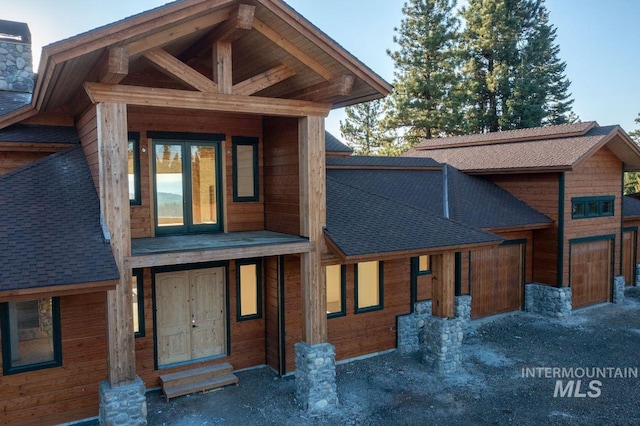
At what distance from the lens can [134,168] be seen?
28.5 feet

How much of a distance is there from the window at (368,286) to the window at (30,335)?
19.3 ft

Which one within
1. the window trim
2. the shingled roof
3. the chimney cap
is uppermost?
the chimney cap

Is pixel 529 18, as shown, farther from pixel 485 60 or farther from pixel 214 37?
pixel 214 37

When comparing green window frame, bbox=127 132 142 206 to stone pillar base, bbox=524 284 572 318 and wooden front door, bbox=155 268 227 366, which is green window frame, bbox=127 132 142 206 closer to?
wooden front door, bbox=155 268 227 366

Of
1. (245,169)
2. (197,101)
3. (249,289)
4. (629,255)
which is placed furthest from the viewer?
(629,255)

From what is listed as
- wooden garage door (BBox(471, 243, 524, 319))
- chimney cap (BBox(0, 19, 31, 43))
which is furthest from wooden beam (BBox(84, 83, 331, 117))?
chimney cap (BBox(0, 19, 31, 43))

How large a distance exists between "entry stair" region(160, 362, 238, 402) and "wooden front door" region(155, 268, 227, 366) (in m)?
0.29

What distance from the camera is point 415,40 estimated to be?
96.8 ft

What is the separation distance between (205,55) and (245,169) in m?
2.32

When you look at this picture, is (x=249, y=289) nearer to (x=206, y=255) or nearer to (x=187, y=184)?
(x=187, y=184)

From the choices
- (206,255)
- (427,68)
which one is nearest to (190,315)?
(206,255)

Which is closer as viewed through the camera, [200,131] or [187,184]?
[187,184]

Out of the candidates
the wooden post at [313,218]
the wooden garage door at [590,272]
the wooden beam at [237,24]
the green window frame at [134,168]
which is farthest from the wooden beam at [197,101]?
the wooden garage door at [590,272]

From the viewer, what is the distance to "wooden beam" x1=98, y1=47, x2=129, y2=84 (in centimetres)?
630
